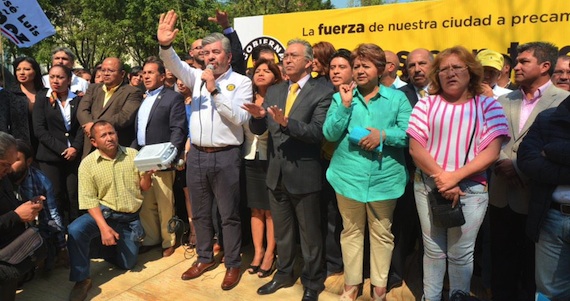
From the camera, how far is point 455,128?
2555 millimetres

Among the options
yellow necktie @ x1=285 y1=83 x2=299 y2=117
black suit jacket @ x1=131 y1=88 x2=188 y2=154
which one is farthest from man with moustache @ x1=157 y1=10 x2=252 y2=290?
black suit jacket @ x1=131 y1=88 x2=188 y2=154

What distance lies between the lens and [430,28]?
5.39m

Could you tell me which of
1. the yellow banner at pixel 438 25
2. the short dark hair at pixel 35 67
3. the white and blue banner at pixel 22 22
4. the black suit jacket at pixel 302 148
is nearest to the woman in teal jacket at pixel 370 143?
the black suit jacket at pixel 302 148

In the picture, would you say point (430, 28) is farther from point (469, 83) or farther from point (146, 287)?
point (146, 287)

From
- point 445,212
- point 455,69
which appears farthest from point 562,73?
point 445,212

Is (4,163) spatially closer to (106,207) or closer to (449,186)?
(106,207)

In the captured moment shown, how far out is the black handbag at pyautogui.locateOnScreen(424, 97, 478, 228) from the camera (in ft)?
8.16

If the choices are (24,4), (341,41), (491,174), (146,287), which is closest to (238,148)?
(146,287)

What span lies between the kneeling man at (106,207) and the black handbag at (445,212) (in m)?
2.55

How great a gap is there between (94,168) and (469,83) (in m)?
3.16

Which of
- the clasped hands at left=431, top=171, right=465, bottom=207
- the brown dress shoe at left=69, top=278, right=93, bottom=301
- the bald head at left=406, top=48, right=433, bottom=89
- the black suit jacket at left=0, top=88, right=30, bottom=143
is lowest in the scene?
the brown dress shoe at left=69, top=278, right=93, bottom=301

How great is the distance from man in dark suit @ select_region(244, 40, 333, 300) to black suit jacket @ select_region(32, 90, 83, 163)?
2.25 metres

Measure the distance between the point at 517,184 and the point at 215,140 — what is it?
2293mm

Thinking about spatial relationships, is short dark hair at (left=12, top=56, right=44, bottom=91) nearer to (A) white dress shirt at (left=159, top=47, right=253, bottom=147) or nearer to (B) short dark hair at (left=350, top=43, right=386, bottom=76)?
(A) white dress shirt at (left=159, top=47, right=253, bottom=147)
